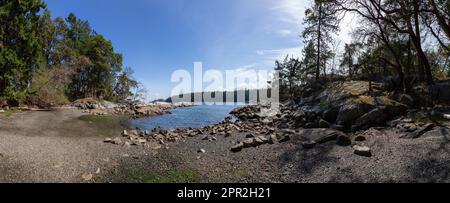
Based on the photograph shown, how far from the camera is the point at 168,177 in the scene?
26.9 feet

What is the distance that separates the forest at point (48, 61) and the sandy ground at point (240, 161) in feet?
61.5

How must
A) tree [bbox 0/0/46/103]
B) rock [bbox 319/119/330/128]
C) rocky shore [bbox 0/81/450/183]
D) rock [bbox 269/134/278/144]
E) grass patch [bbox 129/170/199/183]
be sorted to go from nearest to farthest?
→ rocky shore [bbox 0/81/450/183], grass patch [bbox 129/170/199/183], rock [bbox 269/134/278/144], rock [bbox 319/119/330/128], tree [bbox 0/0/46/103]

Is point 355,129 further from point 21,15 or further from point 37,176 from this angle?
point 21,15

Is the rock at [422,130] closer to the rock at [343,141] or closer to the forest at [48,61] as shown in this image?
the rock at [343,141]

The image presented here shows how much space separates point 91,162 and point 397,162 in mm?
10577

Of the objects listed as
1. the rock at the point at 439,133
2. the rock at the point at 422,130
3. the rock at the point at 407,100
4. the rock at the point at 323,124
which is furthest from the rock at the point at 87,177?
the rock at the point at 407,100

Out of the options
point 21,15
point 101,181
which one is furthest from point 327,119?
point 21,15

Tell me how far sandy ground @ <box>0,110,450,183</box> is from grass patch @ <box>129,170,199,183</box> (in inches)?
8.0

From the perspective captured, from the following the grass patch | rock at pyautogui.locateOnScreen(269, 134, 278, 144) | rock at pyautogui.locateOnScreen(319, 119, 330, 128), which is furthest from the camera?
rock at pyautogui.locateOnScreen(319, 119, 330, 128)

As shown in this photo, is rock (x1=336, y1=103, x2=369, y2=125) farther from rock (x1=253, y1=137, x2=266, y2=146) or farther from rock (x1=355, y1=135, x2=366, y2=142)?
rock (x1=253, y1=137, x2=266, y2=146)

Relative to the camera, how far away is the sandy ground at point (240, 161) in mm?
7117

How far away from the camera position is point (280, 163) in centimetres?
906

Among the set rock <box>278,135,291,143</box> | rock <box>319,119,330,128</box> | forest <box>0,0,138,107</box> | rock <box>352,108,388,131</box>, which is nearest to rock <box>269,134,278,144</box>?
rock <box>278,135,291,143</box>

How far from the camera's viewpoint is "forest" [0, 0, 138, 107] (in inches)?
973
